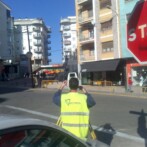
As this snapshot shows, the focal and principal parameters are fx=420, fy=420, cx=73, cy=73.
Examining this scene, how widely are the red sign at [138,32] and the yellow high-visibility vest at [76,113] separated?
304 centimetres

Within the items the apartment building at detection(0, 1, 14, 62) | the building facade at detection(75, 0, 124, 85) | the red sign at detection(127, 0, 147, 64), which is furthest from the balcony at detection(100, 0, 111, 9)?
the apartment building at detection(0, 1, 14, 62)

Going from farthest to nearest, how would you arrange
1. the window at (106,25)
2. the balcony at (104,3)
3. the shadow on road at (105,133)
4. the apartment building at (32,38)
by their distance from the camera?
the apartment building at (32,38) → the balcony at (104,3) → the window at (106,25) → the shadow on road at (105,133)

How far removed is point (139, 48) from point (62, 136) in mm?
1195

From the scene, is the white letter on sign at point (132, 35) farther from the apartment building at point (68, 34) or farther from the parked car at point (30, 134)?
the apartment building at point (68, 34)

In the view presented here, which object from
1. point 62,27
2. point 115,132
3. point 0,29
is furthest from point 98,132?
point 62,27

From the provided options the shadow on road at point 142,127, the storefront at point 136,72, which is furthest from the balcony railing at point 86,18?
the shadow on road at point 142,127

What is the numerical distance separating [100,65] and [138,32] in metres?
44.2

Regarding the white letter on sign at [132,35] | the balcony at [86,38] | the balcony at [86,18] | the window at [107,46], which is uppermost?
the balcony at [86,18]

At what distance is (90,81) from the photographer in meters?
51.9

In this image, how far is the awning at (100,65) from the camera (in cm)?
4450

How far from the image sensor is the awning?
44500 millimetres

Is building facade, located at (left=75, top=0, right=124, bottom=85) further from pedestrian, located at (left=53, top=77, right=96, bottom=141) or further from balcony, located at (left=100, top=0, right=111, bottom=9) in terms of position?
pedestrian, located at (left=53, top=77, right=96, bottom=141)

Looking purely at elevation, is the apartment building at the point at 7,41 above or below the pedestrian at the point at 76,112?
above

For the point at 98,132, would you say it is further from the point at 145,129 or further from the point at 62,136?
the point at 62,136
